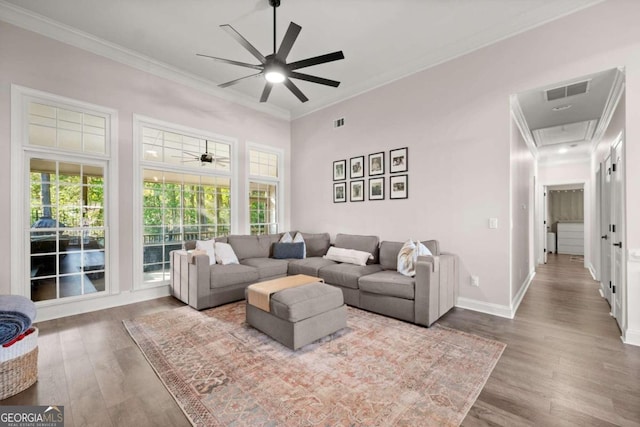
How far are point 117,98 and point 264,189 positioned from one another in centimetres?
285

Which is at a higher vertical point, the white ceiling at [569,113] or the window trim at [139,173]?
the white ceiling at [569,113]

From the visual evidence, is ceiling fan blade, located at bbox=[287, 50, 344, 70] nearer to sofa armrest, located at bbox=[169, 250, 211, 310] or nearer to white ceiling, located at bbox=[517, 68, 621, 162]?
white ceiling, located at bbox=[517, 68, 621, 162]

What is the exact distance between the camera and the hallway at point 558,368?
5.82 feet

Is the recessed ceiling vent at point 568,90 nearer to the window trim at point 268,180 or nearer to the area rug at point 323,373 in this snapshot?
the area rug at point 323,373

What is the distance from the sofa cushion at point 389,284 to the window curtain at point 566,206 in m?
9.09

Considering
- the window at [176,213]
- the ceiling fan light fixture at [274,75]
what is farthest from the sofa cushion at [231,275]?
the ceiling fan light fixture at [274,75]

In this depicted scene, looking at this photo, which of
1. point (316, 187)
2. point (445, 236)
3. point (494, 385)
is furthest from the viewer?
point (316, 187)

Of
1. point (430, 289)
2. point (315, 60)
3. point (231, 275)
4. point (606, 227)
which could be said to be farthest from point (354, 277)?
point (606, 227)

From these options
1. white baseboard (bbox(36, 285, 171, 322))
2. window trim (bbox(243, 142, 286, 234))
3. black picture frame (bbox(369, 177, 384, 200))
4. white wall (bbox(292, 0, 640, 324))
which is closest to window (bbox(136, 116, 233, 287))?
white baseboard (bbox(36, 285, 171, 322))

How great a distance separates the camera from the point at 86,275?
3715mm

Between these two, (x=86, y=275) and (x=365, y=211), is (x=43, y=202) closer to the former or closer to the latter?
(x=86, y=275)

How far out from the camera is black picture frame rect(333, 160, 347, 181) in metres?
5.24

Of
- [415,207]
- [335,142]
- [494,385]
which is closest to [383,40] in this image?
[335,142]

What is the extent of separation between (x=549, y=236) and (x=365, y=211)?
25.8 feet
